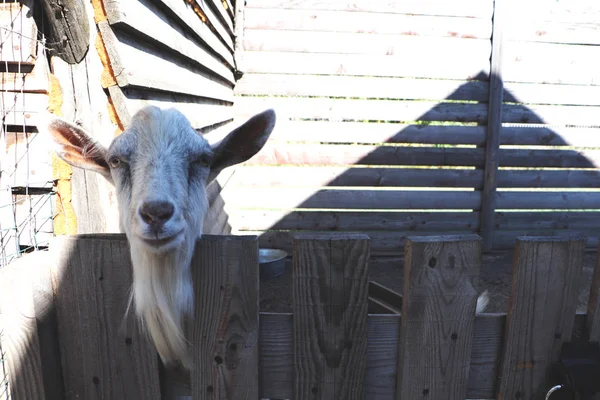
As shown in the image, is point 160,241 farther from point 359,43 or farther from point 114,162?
point 359,43

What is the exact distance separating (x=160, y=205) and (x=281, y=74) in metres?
5.03

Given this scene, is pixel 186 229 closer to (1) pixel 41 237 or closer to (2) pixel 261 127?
(2) pixel 261 127

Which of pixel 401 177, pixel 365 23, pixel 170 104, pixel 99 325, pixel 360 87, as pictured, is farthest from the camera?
pixel 401 177

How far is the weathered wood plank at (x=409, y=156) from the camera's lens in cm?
599

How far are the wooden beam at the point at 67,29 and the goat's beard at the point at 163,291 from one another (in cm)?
Result: 98

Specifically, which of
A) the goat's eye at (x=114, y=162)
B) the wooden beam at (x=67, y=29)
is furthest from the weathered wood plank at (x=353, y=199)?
the goat's eye at (x=114, y=162)

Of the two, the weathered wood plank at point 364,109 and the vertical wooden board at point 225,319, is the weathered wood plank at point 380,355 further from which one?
the weathered wood plank at point 364,109

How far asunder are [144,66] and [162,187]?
3.67ft

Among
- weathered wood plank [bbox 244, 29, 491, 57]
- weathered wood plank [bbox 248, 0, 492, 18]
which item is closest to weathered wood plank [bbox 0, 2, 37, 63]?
weathered wood plank [bbox 244, 29, 491, 57]

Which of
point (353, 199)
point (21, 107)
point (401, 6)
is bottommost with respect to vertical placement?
point (353, 199)

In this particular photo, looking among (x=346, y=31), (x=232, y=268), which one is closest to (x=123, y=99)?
(x=232, y=268)

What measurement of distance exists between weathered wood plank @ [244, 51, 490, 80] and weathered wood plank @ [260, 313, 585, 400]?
16.7ft

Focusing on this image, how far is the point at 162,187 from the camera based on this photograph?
4.27 feet

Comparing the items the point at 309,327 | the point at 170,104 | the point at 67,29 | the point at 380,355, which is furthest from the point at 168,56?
the point at 380,355
